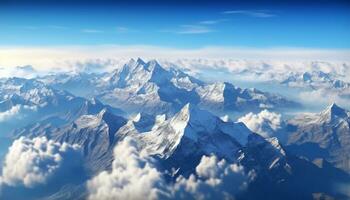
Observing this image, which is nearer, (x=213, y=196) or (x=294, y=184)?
(x=213, y=196)

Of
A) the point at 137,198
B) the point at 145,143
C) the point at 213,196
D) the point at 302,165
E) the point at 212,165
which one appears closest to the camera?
the point at 137,198

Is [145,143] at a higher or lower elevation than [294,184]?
higher

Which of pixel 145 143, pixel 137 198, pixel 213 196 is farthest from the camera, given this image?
pixel 145 143

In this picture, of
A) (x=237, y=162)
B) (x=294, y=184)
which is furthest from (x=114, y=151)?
(x=294, y=184)

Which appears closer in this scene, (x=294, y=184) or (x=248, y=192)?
(x=248, y=192)

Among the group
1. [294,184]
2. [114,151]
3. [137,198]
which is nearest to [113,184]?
[137,198]

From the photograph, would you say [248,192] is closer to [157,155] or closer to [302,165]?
[157,155]

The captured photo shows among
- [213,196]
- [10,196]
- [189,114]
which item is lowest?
[10,196]

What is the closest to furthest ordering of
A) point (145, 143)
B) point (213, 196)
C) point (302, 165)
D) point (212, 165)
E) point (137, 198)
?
point (137, 198), point (213, 196), point (212, 165), point (145, 143), point (302, 165)

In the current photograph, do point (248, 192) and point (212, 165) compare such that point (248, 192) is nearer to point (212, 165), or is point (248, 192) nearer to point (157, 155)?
point (212, 165)

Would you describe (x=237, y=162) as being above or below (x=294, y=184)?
above
